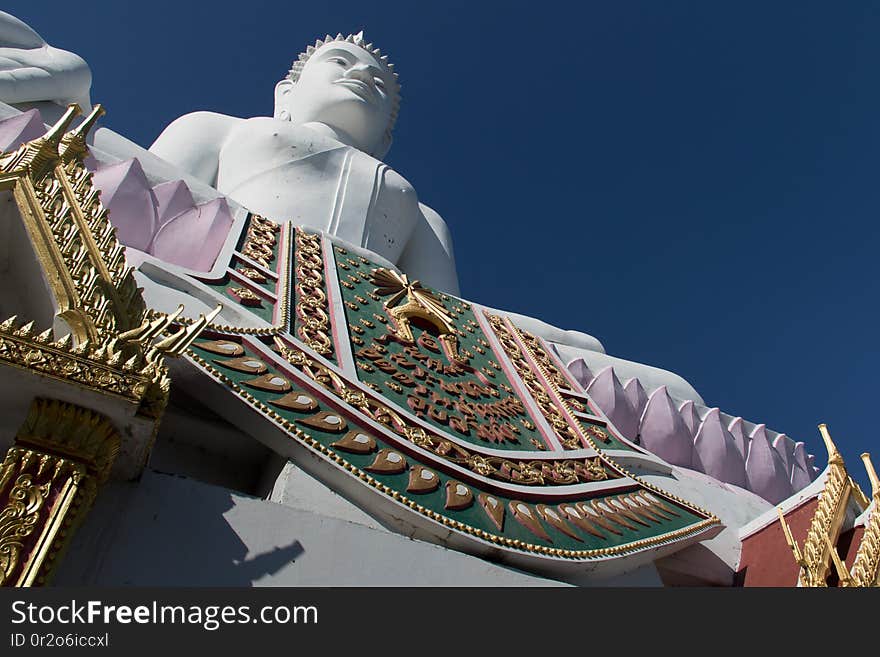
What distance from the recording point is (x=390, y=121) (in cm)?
965

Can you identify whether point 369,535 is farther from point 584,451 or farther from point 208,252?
point 208,252

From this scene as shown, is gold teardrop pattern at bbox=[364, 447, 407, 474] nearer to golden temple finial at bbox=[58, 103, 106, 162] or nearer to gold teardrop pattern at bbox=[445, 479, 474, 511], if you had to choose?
gold teardrop pattern at bbox=[445, 479, 474, 511]

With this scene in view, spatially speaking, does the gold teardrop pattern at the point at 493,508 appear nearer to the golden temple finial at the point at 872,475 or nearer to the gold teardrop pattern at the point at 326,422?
the gold teardrop pattern at the point at 326,422

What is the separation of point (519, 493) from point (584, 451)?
A: 92 cm

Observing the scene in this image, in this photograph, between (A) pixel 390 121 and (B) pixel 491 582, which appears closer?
(B) pixel 491 582

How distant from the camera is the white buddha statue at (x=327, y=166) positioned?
23.8 feet

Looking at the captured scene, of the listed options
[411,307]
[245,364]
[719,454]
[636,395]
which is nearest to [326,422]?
[245,364]

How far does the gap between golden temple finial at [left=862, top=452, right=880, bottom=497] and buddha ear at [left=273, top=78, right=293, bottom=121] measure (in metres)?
6.57

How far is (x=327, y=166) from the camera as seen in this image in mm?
7605

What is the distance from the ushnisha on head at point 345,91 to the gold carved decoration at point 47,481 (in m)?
6.91

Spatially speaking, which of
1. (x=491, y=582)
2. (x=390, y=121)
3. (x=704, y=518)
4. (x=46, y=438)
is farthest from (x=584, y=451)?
(x=390, y=121)

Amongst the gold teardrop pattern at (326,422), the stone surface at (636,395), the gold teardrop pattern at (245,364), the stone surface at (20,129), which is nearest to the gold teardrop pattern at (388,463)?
the gold teardrop pattern at (326,422)

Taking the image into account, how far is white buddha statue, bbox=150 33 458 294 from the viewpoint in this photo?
23.8 feet

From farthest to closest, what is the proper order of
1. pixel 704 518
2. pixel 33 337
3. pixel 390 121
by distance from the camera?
pixel 390 121 < pixel 704 518 < pixel 33 337
